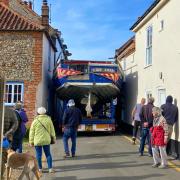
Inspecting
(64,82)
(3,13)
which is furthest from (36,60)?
(3,13)

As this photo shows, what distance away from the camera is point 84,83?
20781 mm

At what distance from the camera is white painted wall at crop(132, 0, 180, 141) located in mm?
14250

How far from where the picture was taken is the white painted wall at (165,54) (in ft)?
46.8

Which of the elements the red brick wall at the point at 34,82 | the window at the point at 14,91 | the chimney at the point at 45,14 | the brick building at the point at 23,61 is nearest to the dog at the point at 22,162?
the red brick wall at the point at 34,82

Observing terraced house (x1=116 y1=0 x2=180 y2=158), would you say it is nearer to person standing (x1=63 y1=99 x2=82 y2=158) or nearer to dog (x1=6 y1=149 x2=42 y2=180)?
person standing (x1=63 y1=99 x2=82 y2=158)

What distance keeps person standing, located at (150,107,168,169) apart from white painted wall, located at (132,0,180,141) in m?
1.54

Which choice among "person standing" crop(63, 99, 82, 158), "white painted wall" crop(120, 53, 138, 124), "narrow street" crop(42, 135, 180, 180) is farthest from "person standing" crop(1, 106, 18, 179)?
"white painted wall" crop(120, 53, 138, 124)

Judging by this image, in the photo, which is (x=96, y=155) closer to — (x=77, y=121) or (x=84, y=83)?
(x=77, y=121)

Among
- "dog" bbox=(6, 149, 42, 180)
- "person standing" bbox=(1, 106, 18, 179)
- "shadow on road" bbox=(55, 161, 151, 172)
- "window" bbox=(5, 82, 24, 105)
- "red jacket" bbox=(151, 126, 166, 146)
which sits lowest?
"shadow on road" bbox=(55, 161, 151, 172)

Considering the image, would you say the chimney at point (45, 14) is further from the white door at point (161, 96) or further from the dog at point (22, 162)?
the dog at point (22, 162)

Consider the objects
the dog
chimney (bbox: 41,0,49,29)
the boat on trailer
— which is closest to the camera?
the dog

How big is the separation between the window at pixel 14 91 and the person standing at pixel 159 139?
10266mm

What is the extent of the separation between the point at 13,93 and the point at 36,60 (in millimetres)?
1917

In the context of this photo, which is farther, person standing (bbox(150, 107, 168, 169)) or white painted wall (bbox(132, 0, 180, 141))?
white painted wall (bbox(132, 0, 180, 141))
